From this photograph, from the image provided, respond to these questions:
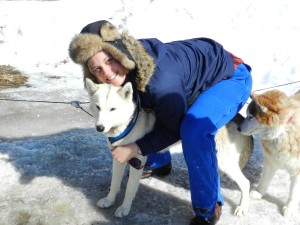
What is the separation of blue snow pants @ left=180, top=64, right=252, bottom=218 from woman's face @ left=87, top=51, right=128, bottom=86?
56 centimetres

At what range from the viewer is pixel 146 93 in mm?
2572

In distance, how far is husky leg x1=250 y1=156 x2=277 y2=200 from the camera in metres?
3.13

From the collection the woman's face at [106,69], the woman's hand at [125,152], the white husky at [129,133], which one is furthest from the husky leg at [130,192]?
the woman's face at [106,69]

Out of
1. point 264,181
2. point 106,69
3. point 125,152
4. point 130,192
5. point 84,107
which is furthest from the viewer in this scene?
point 84,107

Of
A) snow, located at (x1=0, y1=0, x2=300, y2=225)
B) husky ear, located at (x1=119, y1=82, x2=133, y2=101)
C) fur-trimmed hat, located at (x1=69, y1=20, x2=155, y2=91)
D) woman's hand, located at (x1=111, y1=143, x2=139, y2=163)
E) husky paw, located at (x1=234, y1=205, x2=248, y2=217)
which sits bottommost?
snow, located at (x1=0, y1=0, x2=300, y2=225)

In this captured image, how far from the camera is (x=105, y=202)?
308 cm

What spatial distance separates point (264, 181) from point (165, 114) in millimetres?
1249

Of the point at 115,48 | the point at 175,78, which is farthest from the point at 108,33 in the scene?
the point at 175,78

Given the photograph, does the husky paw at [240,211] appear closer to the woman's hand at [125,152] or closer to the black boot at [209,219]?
the black boot at [209,219]

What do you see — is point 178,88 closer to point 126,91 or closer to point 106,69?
point 126,91

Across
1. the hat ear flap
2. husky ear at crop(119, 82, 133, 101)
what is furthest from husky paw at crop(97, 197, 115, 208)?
the hat ear flap

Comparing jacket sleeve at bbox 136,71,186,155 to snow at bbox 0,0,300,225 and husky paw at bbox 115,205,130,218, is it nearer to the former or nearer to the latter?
husky paw at bbox 115,205,130,218

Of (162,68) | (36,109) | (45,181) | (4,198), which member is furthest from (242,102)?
(36,109)

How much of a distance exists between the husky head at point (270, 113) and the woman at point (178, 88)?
0.60ft
